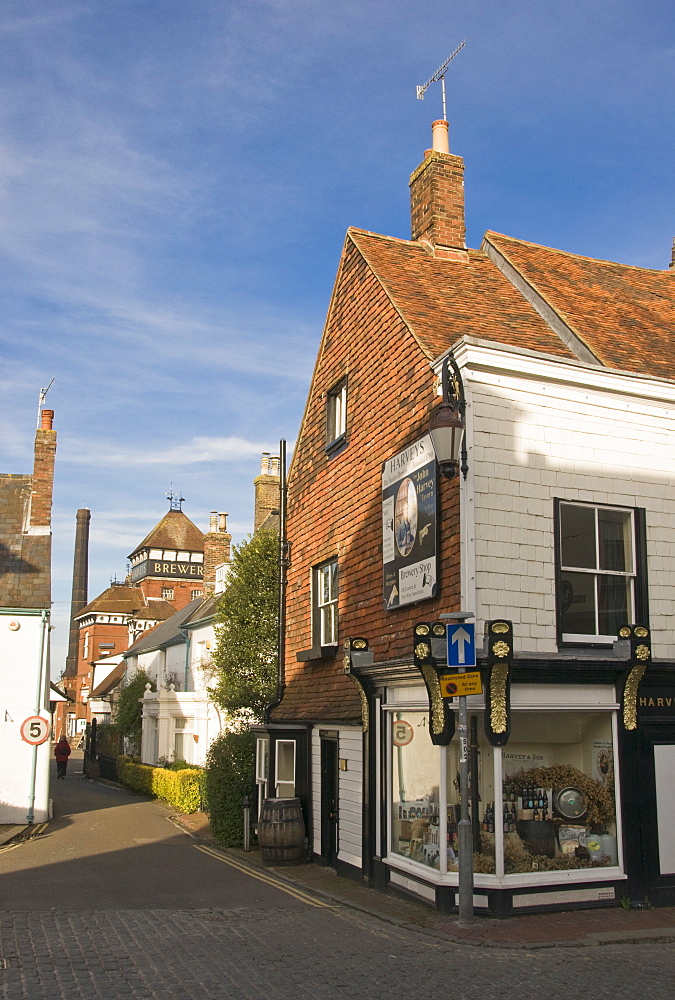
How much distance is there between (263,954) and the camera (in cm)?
925

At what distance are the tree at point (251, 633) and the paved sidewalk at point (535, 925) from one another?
965cm

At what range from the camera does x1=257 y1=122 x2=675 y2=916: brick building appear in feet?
36.6

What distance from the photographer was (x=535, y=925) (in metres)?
10.3

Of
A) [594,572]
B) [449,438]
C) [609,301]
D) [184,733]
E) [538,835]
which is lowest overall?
[184,733]

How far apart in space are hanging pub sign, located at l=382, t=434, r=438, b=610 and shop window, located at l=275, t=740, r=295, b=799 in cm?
477

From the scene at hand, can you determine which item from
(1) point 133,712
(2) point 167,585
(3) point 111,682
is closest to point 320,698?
(1) point 133,712

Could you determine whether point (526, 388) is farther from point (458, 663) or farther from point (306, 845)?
point (306, 845)

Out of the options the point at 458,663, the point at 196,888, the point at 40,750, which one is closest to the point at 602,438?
the point at 458,663

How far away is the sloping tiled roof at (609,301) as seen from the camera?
45.9ft

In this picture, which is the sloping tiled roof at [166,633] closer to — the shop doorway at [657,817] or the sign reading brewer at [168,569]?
the shop doorway at [657,817]

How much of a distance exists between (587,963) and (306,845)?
7.62m

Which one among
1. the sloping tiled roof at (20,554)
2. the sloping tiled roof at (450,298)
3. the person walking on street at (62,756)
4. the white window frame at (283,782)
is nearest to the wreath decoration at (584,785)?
the sloping tiled roof at (450,298)

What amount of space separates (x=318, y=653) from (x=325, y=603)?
1008mm

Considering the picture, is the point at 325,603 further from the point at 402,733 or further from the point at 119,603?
the point at 119,603
